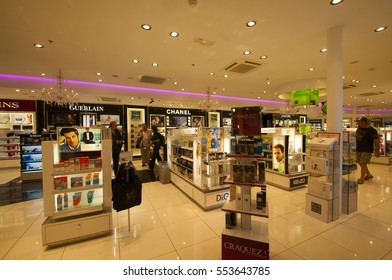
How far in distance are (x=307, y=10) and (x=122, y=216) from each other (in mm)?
4844

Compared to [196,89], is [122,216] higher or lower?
lower

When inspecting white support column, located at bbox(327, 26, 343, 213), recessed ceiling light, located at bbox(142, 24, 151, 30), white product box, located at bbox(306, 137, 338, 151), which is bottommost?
white product box, located at bbox(306, 137, 338, 151)

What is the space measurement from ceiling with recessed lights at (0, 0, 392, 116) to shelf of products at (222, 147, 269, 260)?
2383 millimetres

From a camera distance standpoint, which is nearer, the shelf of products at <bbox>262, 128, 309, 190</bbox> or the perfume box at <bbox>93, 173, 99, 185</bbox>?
the perfume box at <bbox>93, 173, 99, 185</bbox>

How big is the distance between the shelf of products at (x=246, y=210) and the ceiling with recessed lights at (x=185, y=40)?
2383mm

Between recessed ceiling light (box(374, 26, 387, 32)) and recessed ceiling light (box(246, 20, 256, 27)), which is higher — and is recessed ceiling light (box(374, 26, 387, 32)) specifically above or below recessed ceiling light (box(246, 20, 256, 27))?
above

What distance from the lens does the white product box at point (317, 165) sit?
10.5 ft

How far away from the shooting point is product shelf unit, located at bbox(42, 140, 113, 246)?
2641 millimetres

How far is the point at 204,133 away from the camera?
394cm

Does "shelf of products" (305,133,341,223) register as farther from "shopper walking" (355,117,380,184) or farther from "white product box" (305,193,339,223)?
"shopper walking" (355,117,380,184)

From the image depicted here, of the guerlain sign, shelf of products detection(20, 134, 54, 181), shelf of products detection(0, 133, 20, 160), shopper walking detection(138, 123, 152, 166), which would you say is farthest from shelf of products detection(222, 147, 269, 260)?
shelf of products detection(0, 133, 20, 160)

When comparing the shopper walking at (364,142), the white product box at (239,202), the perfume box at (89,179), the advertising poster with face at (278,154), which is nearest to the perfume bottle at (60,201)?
the perfume box at (89,179)

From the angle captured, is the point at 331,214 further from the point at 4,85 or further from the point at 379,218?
the point at 4,85

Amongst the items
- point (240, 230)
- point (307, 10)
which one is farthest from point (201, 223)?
point (307, 10)
